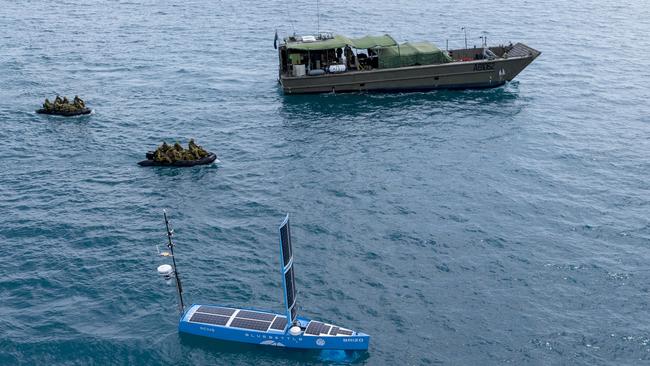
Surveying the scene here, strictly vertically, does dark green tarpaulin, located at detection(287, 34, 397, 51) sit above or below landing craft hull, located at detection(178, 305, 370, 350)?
above

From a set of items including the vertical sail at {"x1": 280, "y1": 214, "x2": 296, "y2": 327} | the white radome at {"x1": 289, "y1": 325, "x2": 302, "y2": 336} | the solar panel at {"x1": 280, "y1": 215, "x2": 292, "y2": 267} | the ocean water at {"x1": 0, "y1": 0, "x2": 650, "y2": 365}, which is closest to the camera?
the solar panel at {"x1": 280, "y1": 215, "x2": 292, "y2": 267}

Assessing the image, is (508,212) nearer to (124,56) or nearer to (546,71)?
(546,71)

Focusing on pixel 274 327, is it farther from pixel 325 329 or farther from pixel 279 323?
pixel 325 329

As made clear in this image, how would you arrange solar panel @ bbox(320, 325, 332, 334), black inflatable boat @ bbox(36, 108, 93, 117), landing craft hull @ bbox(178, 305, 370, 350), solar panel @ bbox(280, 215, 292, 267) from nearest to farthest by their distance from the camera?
→ 1. solar panel @ bbox(280, 215, 292, 267)
2. landing craft hull @ bbox(178, 305, 370, 350)
3. solar panel @ bbox(320, 325, 332, 334)
4. black inflatable boat @ bbox(36, 108, 93, 117)

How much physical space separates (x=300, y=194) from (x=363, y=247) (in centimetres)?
1190

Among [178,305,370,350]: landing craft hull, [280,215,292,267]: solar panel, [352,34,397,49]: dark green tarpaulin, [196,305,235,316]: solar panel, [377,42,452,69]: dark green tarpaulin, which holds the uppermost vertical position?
[352,34,397,49]: dark green tarpaulin

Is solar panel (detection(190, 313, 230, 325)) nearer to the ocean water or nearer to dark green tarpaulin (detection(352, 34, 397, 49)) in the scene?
the ocean water

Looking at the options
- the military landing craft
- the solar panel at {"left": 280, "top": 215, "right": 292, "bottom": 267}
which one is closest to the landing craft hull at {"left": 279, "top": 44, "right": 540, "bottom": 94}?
the military landing craft

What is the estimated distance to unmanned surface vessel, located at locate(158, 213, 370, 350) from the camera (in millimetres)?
47438

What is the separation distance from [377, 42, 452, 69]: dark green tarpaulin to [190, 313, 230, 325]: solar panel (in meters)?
54.8

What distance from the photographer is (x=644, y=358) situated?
47.9 meters

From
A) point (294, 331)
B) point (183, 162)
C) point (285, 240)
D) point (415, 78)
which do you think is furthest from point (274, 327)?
point (415, 78)

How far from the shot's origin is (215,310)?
1994 inches

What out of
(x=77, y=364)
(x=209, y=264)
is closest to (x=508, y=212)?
(x=209, y=264)
